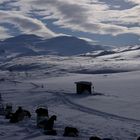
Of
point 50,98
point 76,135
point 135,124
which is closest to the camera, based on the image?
point 76,135

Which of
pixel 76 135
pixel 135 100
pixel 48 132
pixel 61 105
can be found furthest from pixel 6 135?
pixel 135 100

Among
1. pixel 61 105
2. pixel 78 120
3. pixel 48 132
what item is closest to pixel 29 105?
pixel 61 105

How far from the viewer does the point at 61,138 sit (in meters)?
18.5

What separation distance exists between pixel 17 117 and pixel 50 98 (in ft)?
58.5

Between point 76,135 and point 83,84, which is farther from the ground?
point 83,84

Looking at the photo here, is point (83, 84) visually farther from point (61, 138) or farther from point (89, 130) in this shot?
point (61, 138)

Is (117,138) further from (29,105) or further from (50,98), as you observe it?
(50,98)

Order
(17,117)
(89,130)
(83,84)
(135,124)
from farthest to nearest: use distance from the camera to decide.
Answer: (83,84) → (135,124) → (17,117) → (89,130)

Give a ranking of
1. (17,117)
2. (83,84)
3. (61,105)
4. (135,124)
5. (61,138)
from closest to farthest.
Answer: (61,138) → (17,117) → (135,124) → (61,105) → (83,84)

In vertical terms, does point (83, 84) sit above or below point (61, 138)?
above

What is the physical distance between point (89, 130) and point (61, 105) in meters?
14.6

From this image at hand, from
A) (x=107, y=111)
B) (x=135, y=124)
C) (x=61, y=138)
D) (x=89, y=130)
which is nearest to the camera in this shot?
(x=61, y=138)

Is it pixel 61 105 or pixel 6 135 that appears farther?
pixel 61 105

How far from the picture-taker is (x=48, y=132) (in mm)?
19984
